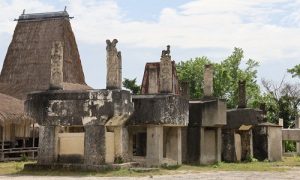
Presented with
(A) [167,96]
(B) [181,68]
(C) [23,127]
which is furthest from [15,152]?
(B) [181,68]

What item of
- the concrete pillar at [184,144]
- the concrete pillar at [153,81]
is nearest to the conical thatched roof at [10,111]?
the concrete pillar at [153,81]

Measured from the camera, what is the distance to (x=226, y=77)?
51.2 meters

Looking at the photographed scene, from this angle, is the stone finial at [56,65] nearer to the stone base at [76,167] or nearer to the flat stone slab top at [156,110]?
the stone base at [76,167]

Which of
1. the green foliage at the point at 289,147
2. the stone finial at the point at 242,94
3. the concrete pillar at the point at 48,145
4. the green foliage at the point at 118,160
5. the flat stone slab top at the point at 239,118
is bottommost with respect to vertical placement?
the green foliage at the point at 289,147

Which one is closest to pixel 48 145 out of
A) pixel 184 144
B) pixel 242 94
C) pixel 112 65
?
pixel 112 65

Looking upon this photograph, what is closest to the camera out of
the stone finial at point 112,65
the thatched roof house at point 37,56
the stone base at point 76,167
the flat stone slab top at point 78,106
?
the stone base at point 76,167

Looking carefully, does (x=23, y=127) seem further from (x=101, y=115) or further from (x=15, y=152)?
(x=101, y=115)

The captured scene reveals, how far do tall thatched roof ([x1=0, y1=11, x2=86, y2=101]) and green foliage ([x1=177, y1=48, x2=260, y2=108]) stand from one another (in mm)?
15057

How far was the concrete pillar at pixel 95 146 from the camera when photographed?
64.8ft

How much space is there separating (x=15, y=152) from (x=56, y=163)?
9.24 m

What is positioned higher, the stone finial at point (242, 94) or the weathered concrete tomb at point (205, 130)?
the stone finial at point (242, 94)

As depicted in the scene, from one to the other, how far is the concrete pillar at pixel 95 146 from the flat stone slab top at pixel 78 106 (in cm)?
29

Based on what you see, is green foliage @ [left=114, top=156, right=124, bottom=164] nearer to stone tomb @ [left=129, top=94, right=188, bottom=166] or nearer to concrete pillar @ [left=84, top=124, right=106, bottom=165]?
concrete pillar @ [left=84, top=124, right=106, bottom=165]

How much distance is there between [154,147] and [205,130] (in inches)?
205
